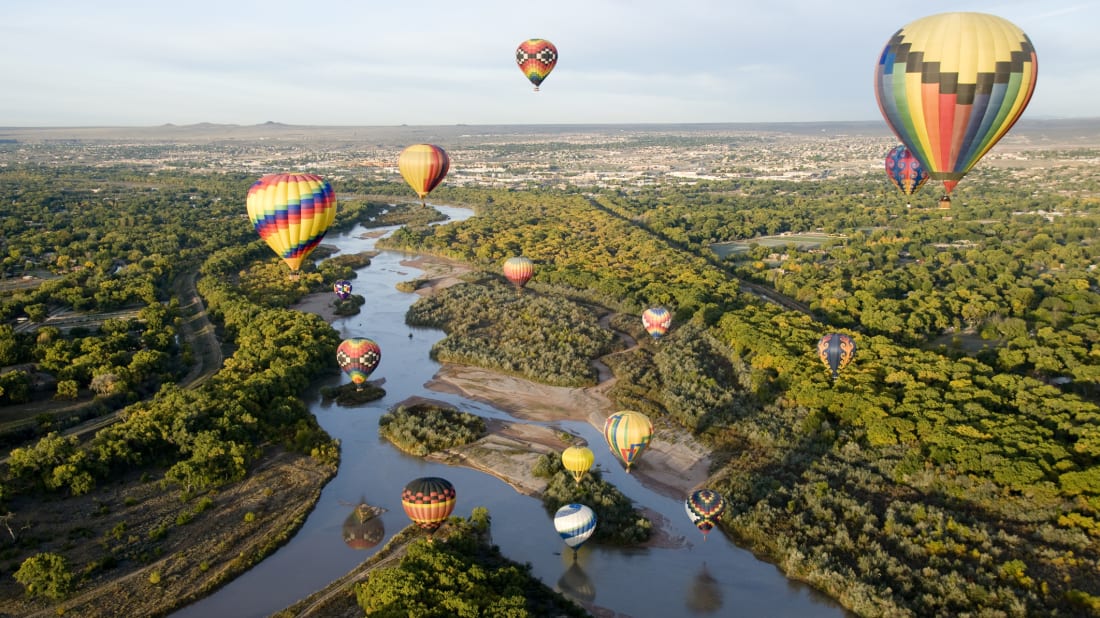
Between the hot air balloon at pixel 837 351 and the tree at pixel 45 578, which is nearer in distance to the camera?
the tree at pixel 45 578

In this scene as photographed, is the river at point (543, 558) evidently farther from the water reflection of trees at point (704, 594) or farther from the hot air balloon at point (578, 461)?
the hot air balloon at point (578, 461)

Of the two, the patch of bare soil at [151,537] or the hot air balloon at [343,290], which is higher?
the hot air balloon at [343,290]

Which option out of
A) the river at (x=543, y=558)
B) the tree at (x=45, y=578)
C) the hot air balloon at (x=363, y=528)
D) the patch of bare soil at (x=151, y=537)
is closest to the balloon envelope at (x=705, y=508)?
the river at (x=543, y=558)

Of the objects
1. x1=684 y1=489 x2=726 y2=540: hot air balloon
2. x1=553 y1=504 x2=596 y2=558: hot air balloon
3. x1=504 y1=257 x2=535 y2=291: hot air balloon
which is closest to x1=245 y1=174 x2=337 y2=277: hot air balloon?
x1=504 y1=257 x2=535 y2=291: hot air balloon

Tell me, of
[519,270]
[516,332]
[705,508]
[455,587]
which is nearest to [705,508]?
[705,508]

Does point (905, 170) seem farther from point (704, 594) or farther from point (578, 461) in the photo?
point (704, 594)

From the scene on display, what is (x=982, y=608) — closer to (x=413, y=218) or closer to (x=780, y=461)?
(x=780, y=461)

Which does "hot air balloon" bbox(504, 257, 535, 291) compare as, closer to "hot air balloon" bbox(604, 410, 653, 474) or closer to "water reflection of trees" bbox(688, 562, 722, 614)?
"hot air balloon" bbox(604, 410, 653, 474)

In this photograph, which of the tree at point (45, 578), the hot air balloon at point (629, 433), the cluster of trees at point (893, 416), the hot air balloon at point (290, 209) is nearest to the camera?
the tree at point (45, 578)
